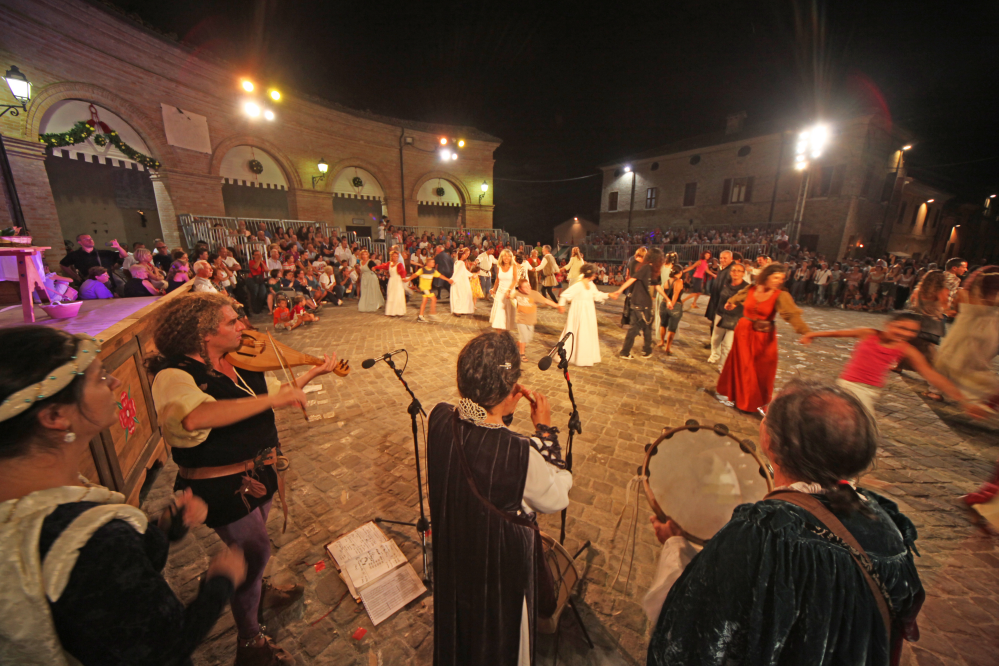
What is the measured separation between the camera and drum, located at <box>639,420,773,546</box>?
2.03 metres

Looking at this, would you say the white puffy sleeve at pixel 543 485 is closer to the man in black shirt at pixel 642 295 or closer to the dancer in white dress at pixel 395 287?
the man in black shirt at pixel 642 295

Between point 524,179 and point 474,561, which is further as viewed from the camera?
point 524,179

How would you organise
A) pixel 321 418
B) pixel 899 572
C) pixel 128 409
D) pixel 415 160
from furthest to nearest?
pixel 415 160 < pixel 321 418 < pixel 128 409 < pixel 899 572

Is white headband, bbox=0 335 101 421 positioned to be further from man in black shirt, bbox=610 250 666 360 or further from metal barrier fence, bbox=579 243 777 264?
metal barrier fence, bbox=579 243 777 264

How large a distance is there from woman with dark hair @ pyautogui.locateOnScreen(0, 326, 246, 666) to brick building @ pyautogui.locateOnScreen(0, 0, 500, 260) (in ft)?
46.5

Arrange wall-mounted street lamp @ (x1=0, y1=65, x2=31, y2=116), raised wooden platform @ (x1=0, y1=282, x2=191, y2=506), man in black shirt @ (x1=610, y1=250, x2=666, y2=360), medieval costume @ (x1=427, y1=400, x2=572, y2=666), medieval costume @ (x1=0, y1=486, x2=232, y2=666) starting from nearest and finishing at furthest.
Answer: medieval costume @ (x1=0, y1=486, x2=232, y2=666), medieval costume @ (x1=427, y1=400, x2=572, y2=666), raised wooden platform @ (x1=0, y1=282, x2=191, y2=506), man in black shirt @ (x1=610, y1=250, x2=666, y2=360), wall-mounted street lamp @ (x1=0, y1=65, x2=31, y2=116)

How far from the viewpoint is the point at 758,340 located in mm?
4914

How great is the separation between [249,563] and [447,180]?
1007 inches

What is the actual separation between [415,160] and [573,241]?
16556 mm

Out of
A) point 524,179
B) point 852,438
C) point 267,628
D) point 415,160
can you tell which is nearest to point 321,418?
point 267,628

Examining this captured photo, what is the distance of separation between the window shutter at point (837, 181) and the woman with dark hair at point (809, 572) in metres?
31.3

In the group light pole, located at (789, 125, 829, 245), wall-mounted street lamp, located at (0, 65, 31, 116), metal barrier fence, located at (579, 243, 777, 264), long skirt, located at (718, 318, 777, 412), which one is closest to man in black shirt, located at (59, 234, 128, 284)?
wall-mounted street lamp, located at (0, 65, 31, 116)

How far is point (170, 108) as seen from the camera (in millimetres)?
13203

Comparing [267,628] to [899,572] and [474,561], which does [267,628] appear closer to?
[474,561]
